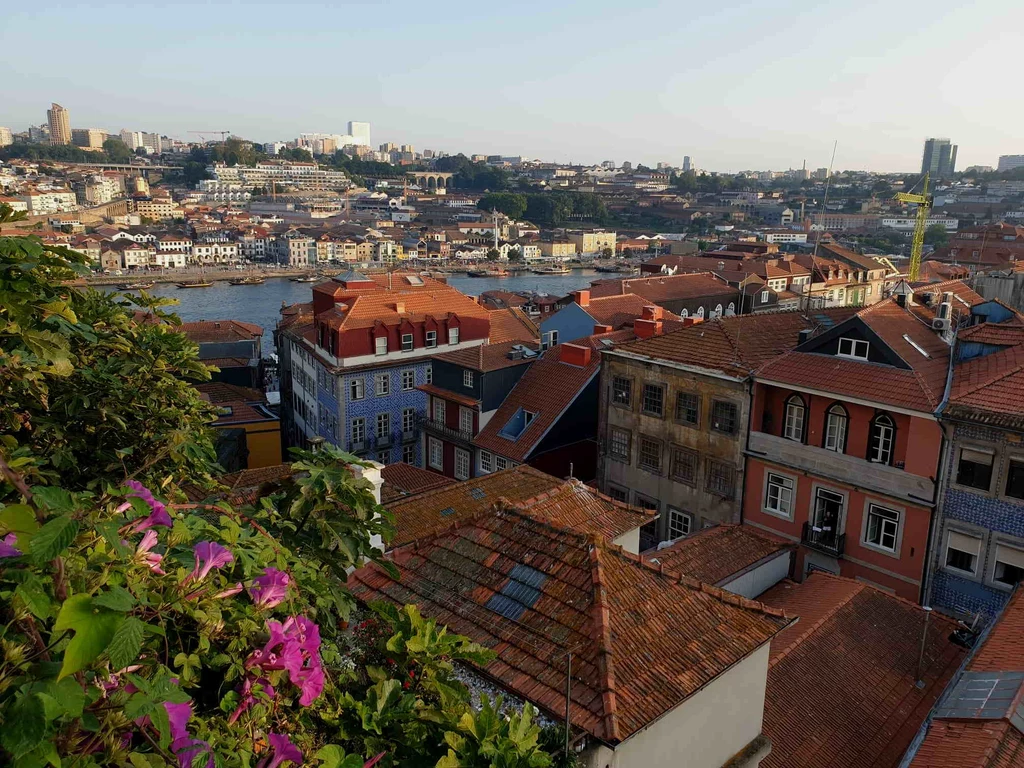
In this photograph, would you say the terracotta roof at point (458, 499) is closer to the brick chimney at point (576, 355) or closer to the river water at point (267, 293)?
the brick chimney at point (576, 355)

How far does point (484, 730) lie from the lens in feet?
9.19

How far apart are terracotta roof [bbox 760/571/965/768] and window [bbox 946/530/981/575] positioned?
173 centimetres

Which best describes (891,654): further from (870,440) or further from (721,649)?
(721,649)

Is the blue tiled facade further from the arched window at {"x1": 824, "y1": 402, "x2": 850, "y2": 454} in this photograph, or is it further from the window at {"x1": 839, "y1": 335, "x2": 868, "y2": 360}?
the window at {"x1": 839, "y1": 335, "x2": 868, "y2": 360}

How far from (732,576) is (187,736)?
318 inches

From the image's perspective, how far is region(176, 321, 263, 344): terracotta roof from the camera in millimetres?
30047

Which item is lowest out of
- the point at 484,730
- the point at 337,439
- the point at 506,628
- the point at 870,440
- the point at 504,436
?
the point at 337,439

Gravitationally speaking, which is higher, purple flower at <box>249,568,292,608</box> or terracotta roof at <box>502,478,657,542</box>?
purple flower at <box>249,568,292,608</box>

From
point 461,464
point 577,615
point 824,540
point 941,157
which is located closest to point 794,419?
point 824,540

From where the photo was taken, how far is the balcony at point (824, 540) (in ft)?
36.9

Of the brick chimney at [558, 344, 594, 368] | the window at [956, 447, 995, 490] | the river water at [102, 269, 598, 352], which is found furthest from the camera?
the river water at [102, 269, 598, 352]

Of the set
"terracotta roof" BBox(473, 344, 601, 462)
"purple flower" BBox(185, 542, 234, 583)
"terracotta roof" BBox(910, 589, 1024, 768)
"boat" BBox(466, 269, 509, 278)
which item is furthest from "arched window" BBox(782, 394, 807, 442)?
"boat" BBox(466, 269, 509, 278)

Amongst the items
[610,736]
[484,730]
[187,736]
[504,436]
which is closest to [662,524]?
[504,436]

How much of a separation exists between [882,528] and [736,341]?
3699mm
